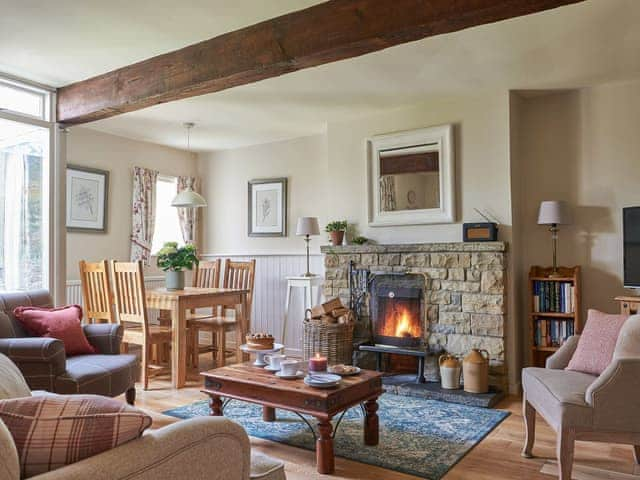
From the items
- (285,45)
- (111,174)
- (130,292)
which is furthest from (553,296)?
(111,174)

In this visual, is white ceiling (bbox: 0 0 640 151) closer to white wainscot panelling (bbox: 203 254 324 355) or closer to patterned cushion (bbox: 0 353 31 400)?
white wainscot panelling (bbox: 203 254 324 355)

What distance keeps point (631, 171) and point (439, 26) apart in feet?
8.20

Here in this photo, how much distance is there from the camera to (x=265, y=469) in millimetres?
1544

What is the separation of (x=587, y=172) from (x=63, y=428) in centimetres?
421

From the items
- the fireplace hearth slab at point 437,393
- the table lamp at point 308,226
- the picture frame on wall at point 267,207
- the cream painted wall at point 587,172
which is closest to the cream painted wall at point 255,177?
the picture frame on wall at point 267,207

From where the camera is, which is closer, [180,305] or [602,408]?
[602,408]

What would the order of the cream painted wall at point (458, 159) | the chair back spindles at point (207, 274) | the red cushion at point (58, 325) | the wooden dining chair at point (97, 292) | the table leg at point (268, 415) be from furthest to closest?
the chair back spindles at point (207, 274) < the wooden dining chair at point (97, 292) < the cream painted wall at point (458, 159) < the table leg at point (268, 415) < the red cushion at point (58, 325)

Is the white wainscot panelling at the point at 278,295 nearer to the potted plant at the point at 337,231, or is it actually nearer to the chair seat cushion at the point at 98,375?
the potted plant at the point at 337,231

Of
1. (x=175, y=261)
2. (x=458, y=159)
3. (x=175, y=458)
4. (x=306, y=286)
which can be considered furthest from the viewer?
(x=306, y=286)

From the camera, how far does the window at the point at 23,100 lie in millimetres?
3840

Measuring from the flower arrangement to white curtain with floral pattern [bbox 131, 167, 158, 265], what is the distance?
102cm

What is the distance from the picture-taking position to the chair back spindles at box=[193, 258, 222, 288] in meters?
5.66

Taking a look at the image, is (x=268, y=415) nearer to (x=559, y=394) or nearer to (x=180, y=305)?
(x=180, y=305)

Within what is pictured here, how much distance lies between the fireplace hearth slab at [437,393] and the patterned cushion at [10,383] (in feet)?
9.73
